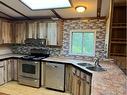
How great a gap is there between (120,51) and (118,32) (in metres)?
0.38

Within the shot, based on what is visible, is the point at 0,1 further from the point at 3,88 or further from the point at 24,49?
the point at 3,88

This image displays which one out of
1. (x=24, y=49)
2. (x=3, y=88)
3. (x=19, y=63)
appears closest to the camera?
(x=3, y=88)

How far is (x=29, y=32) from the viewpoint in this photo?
462 centimetres

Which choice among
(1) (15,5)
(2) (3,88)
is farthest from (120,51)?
(2) (3,88)

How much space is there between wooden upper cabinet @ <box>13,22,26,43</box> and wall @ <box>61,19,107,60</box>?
57.8 inches

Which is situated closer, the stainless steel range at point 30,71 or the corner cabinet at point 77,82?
the corner cabinet at point 77,82

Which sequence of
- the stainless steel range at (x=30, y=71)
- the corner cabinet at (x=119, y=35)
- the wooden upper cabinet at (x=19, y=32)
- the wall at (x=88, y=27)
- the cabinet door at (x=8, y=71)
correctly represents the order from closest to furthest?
1. the corner cabinet at (x=119, y=35)
2. the wall at (x=88, y=27)
3. the stainless steel range at (x=30, y=71)
4. the cabinet door at (x=8, y=71)
5. the wooden upper cabinet at (x=19, y=32)

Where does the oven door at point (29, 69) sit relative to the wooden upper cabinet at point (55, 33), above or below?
below

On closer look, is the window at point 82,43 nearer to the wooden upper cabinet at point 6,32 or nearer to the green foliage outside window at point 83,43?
the green foliage outside window at point 83,43

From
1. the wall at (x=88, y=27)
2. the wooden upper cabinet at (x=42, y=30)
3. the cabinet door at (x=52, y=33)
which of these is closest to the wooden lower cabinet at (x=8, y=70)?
the wooden upper cabinet at (x=42, y=30)

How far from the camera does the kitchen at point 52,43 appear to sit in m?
3.49

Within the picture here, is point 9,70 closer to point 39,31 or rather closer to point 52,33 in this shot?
point 39,31

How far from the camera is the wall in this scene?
3975 millimetres

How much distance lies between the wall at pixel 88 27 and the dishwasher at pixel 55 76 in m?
0.73
